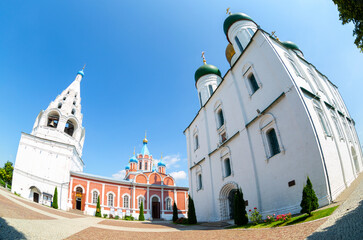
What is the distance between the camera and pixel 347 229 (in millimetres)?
4004

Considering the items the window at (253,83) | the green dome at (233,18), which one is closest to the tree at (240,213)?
the window at (253,83)

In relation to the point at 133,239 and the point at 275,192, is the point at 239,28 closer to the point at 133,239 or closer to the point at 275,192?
the point at 275,192

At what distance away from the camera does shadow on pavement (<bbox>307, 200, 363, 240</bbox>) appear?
3.68 metres

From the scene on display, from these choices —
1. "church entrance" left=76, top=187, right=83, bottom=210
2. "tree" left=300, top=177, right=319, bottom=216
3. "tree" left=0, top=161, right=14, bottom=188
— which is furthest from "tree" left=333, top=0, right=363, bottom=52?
"tree" left=0, top=161, right=14, bottom=188

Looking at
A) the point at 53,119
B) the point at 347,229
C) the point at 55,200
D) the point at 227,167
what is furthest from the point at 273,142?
the point at 53,119

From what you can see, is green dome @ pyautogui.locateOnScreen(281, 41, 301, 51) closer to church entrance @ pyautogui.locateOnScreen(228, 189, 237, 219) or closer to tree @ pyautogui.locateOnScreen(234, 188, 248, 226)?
church entrance @ pyautogui.locateOnScreen(228, 189, 237, 219)

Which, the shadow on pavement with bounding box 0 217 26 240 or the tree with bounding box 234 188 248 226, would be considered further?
the tree with bounding box 234 188 248 226

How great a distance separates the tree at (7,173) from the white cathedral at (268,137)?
3461 centimetres

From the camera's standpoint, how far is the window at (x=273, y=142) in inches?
433

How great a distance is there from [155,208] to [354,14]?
32036 millimetres

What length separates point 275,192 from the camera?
10297 millimetres

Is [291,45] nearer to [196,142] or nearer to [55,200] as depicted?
[196,142]

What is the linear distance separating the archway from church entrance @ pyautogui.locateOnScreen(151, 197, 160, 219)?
1866 cm

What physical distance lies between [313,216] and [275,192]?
3665 mm
